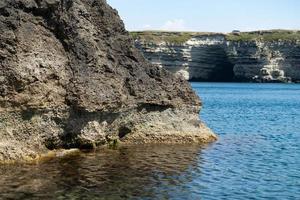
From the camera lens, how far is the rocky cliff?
18175cm

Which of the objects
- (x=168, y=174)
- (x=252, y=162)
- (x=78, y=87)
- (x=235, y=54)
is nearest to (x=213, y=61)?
(x=235, y=54)

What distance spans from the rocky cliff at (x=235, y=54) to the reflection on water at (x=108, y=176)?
486ft

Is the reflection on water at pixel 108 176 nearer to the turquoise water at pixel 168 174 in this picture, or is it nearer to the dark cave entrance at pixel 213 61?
the turquoise water at pixel 168 174

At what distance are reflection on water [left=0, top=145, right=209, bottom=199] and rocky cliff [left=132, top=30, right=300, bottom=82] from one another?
148246 millimetres

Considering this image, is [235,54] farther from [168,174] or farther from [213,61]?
[168,174]

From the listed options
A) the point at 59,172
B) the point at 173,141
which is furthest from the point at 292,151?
the point at 59,172

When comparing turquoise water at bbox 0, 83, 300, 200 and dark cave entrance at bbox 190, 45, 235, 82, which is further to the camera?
dark cave entrance at bbox 190, 45, 235, 82

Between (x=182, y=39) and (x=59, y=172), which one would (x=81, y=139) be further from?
(x=182, y=39)

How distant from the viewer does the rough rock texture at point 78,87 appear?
30.3 m

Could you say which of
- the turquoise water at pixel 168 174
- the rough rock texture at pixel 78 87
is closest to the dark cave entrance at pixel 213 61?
the turquoise water at pixel 168 174

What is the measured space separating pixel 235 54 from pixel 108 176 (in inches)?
6314

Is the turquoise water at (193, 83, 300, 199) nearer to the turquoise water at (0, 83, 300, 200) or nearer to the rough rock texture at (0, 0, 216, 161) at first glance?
the turquoise water at (0, 83, 300, 200)

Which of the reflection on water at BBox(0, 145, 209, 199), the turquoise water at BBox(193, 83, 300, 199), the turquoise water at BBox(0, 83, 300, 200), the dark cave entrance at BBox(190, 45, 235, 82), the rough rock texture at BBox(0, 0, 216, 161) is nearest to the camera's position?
the reflection on water at BBox(0, 145, 209, 199)

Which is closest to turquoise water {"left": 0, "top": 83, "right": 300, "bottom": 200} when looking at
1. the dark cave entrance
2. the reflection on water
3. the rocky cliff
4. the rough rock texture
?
the reflection on water
